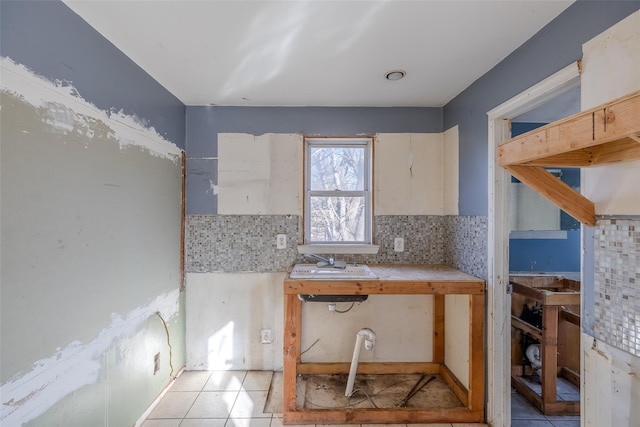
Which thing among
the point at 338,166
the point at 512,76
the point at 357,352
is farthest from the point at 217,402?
the point at 512,76

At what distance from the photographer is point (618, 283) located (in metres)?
1.10

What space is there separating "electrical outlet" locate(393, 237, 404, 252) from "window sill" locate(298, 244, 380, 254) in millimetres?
160

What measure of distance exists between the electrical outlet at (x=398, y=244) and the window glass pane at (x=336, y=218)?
0.30 meters

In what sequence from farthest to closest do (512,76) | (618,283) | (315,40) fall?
(512,76), (315,40), (618,283)

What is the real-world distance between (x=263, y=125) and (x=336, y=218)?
3.49ft

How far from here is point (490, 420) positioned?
186 cm

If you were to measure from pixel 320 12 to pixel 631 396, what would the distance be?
2.05m

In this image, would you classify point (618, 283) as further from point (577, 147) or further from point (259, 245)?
point (259, 245)

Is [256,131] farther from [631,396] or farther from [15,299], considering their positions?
[631,396]

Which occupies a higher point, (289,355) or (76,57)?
(76,57)

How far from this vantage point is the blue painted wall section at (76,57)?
1125 millimetres

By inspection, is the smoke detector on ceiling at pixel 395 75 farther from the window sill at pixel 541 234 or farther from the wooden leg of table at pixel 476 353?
the window sill at pixel 541 234

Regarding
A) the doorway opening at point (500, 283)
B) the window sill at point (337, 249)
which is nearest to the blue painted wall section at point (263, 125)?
the doorway opening at point (500, 283)

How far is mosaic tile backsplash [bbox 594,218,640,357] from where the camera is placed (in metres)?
1.05
